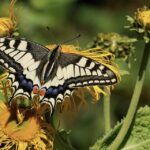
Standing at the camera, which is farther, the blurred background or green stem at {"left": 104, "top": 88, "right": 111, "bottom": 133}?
the blurred background

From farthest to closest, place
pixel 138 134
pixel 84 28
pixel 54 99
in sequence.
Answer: pixel 84 28 → pixel 138 134 → pixel 54 99

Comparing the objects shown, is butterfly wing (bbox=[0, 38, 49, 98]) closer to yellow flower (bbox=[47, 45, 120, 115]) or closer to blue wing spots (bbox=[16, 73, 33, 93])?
blue wing spots (bbox=[16, 73, 33, 93])

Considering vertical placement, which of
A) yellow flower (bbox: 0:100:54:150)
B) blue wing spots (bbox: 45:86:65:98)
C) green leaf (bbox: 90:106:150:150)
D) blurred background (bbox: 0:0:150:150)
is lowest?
blurred background (bbox: 0:0:150:150)

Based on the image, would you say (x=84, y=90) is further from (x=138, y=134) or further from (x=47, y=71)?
(x=138, y=134)

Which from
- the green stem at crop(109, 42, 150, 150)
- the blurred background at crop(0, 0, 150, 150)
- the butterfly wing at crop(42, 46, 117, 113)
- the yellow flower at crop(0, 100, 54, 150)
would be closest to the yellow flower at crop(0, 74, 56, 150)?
the yellow flower at crop(0, 100, 54, 150)

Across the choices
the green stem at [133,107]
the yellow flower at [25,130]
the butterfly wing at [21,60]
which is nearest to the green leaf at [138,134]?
the green stem at [133,107]

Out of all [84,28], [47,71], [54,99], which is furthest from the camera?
[84,28]

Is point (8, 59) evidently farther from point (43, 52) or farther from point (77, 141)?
point (77, 141)

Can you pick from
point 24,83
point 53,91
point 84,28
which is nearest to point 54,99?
point 53,91
